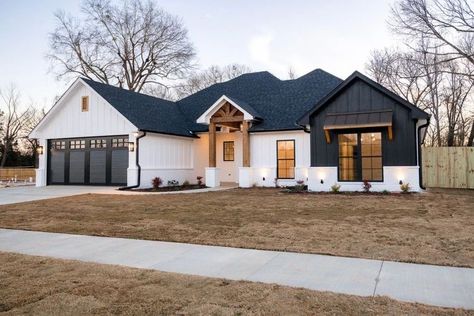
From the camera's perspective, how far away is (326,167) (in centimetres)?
1555

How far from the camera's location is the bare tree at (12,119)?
44188 mm

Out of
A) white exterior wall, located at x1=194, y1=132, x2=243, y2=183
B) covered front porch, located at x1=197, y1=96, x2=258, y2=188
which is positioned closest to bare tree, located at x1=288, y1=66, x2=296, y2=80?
white exterior wall, located at x1=194, y1=132, x2=243, y2=183

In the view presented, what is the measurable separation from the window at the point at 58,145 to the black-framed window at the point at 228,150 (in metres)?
8.83

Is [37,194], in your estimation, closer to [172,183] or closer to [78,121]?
[78,121]

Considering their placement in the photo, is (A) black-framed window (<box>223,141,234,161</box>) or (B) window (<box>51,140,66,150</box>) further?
(A) black-framed window (<box>223,141,234,161</box>)

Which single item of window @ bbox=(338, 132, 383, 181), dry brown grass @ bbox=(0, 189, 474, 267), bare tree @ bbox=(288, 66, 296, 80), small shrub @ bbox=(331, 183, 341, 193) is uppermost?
bare tree @ bbox=(288, 66, 296, 80)

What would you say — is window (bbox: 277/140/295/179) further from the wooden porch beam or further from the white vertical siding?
the white vertical siding

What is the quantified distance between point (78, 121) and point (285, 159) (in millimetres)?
Result: 10992

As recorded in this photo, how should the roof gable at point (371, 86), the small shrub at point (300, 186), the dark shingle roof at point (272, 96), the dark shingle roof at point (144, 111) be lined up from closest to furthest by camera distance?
1. the roof gable at point (371, 86)
2. the small shrub at point (300, 186)
3. the dark shingle roof at point (144, 111)
4. the dark shingle roof at point (272, 96)

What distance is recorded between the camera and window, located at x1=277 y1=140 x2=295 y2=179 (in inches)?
739

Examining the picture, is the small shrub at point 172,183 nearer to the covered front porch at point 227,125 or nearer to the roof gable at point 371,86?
the covered front porch at point 227,125

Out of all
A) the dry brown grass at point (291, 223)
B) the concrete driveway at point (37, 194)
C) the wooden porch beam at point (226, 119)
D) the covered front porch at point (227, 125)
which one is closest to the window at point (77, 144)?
the concrete driveway at point (37, 194)

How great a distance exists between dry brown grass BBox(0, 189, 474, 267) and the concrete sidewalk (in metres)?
0.43

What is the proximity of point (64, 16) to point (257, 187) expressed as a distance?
27301 millimetres
